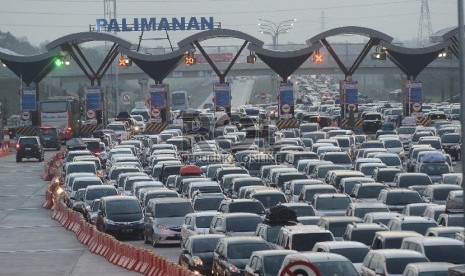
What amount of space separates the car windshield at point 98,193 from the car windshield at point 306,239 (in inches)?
807

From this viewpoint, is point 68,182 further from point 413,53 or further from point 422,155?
point 413,53

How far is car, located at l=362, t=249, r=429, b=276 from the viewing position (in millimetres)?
26375

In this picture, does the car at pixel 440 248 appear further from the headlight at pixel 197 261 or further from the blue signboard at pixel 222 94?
the blue signboard at pixel 222 94

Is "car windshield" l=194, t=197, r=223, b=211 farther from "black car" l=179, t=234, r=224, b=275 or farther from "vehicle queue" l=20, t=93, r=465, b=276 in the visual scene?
"black car" l=179, t=234, r=224, b=275

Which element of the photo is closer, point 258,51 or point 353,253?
point 353,253

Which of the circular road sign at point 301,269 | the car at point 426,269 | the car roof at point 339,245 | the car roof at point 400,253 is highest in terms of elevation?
the circular road sign at point 301,269

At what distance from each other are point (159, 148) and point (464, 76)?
5315cm

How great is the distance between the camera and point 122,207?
46.0m

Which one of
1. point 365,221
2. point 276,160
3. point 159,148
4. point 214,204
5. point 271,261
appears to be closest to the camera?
point 271,261

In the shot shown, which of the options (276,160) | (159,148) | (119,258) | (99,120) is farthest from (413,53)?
(119,258)

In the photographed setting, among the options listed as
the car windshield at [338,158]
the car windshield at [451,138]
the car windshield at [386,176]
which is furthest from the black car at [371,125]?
the car windshield at [386,176]

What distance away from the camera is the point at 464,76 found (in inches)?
859

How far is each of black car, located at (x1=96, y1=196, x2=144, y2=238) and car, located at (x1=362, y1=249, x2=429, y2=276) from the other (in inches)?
741

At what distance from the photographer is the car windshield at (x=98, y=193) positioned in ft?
169
